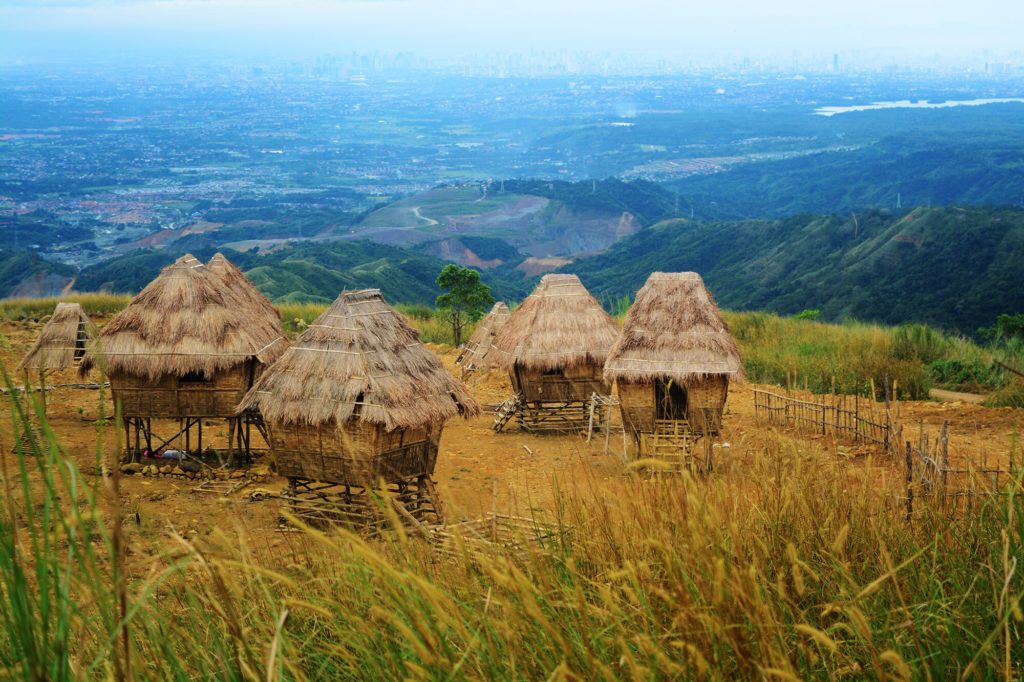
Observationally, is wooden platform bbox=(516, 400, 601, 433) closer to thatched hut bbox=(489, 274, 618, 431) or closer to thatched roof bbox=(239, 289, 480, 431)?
thatched hut bbox=(489, 274, 618, 431)

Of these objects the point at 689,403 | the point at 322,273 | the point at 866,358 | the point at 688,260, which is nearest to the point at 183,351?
the point at 689,403

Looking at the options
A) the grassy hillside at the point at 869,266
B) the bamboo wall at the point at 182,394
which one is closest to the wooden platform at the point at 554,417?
the bamboo wall at the point at 182,394

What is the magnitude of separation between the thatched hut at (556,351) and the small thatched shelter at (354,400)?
3.87 metres

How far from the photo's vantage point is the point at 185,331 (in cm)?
1080

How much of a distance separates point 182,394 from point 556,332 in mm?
4532

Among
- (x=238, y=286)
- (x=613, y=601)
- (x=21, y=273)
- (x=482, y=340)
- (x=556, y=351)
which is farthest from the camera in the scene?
(x=21, y=273)

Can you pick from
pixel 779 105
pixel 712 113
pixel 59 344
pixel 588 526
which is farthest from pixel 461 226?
pixel 779 105

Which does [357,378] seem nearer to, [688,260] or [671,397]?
[671,397]

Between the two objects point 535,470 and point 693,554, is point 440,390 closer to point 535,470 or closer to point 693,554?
point 535,470

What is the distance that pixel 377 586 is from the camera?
243 centimetres

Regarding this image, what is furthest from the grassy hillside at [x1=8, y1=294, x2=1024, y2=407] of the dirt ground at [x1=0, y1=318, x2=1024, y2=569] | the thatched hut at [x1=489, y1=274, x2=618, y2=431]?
the thatched hut at [x1=489, y1=274, x2=618, y2=431]

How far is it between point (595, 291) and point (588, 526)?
49.4 metres

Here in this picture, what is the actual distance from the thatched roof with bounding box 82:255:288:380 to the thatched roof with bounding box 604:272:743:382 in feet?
12.2

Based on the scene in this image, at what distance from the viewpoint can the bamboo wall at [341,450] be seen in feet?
28.0
